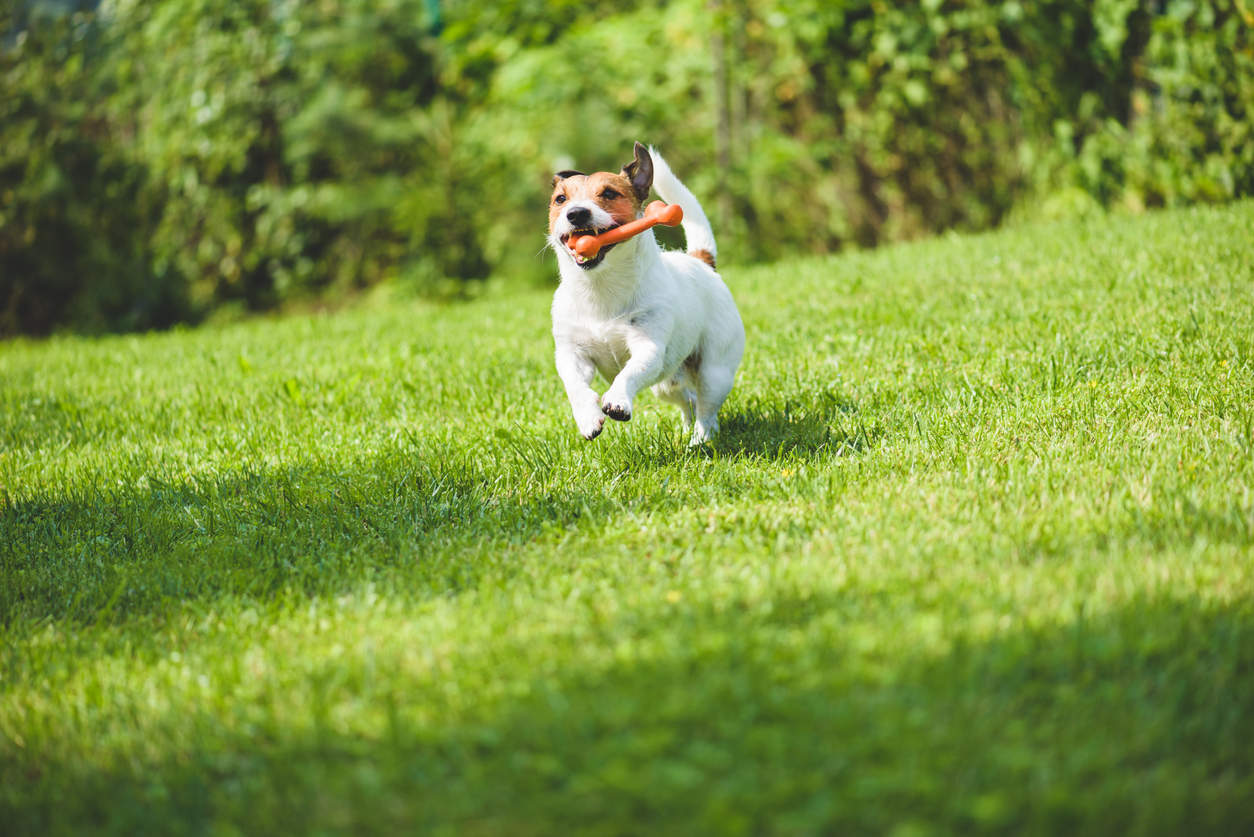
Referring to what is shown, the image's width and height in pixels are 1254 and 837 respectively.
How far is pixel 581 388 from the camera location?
3479 millimetres

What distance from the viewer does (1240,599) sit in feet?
7.10

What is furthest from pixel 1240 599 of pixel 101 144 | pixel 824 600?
pixel 101 144

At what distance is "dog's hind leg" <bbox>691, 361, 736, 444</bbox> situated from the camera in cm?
394

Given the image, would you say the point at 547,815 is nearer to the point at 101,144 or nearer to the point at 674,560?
the point at 674,560

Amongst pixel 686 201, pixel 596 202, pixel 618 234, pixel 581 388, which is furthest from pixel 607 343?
pixel 686 201

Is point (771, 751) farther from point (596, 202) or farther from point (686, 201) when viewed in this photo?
point (686, 201)

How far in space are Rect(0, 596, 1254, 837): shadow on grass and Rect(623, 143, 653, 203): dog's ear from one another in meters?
2.10

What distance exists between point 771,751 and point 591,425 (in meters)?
1.69

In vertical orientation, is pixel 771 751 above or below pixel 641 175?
below

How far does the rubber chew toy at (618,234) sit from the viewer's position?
135 inches

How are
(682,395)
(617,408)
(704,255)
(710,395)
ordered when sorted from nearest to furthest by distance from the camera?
(617,408)
(710,395)
(682,395)
(704,255)

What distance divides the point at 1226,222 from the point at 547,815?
6.18m

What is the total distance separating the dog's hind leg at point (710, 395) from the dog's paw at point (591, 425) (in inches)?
27.9

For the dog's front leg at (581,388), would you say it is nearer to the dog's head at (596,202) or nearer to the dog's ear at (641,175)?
the dog's head at (596,202)
